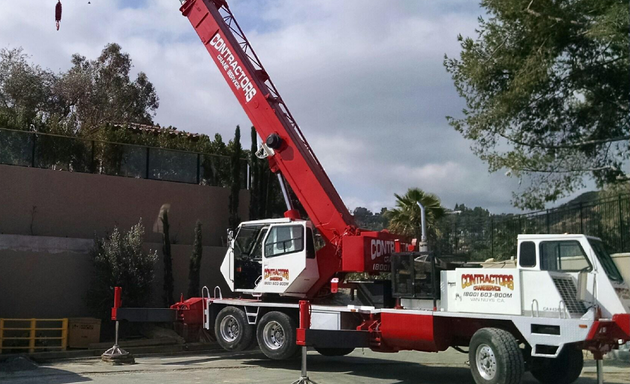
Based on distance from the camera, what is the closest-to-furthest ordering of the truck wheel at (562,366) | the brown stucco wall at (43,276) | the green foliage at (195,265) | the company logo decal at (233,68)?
the truck wheel at (562,366), the company logo decal at (233,68), the brown stucco wall at (43,276), the green foliage at (195,265)

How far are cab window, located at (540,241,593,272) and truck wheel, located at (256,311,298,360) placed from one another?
17.7 feet

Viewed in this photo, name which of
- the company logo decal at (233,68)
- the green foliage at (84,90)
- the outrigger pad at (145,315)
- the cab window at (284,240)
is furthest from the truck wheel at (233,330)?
the green foliage at (84,90)

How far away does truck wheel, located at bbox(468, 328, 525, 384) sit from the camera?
1038cm

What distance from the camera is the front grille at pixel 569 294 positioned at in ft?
34.1

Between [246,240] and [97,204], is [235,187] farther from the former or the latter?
[246,240]

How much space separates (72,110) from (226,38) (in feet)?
79.1

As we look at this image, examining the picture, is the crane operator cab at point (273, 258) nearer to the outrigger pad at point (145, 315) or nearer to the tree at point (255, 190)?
the outrigger pad at point (145, 315)

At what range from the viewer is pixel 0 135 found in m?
19.6

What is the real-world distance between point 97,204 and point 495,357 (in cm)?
1382

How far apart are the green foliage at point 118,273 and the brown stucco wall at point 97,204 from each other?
130cm

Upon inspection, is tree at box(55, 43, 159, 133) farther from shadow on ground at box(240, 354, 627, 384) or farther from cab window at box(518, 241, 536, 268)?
cab window at box(518, 241, 536, 268)

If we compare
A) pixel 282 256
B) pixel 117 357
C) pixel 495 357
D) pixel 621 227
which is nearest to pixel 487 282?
pixel 495 357

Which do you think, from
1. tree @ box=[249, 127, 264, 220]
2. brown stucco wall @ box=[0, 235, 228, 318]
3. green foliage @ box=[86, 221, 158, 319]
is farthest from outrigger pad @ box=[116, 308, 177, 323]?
tree @ box=[249, 127, 264, 220]

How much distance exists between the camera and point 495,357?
10.6 m
